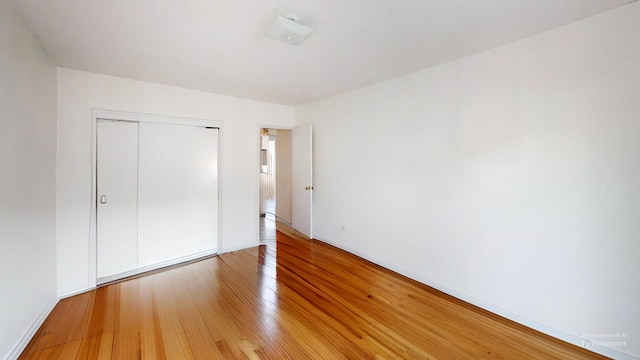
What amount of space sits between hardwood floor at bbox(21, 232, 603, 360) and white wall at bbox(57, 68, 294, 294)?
641mm

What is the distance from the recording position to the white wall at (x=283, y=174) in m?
5.82

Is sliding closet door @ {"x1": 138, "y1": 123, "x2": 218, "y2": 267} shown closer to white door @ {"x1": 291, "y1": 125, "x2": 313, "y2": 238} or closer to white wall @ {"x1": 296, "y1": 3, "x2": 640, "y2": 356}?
white door @ {"x1": 291, "y1": 125, "x2": 313, "y2": 238}

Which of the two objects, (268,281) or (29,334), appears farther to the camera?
(268,281)

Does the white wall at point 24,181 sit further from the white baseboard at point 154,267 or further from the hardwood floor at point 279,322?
the white baseboard at point 154,267

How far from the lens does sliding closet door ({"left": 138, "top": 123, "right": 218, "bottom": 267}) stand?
3.30 meters

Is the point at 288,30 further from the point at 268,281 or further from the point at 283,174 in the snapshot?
the point at 283,174

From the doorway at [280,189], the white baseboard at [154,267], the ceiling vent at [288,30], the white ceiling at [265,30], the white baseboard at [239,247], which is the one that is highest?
the white ceiling at [265,30]

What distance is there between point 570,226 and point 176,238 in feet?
14.1

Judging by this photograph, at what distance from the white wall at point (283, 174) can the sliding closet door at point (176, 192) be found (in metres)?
2.09

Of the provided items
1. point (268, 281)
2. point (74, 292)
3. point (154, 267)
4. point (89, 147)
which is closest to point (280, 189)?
point (154, 267)

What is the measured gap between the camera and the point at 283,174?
6078 mm

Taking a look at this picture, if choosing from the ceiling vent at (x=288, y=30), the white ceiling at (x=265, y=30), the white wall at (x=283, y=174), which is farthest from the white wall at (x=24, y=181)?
the white wall at (x=283, y=174)

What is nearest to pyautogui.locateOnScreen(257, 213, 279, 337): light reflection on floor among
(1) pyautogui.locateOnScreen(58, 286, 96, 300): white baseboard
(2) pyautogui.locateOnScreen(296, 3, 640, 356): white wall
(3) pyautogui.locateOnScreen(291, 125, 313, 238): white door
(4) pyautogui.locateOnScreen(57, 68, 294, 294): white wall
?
(4) pyautogui.locateOnScreen(57, 68, 294, 294): white wall

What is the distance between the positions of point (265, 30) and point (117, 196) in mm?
2679
